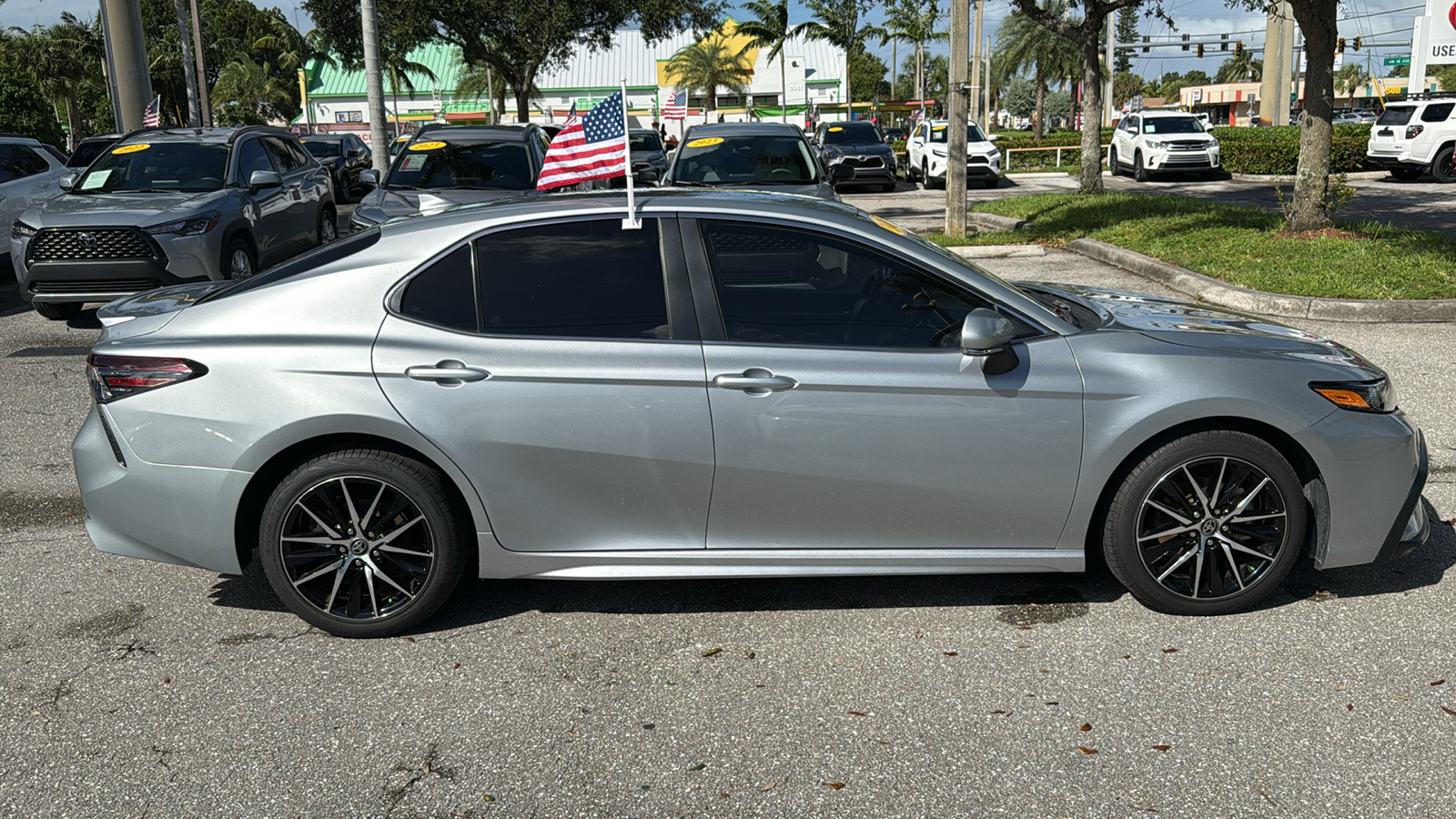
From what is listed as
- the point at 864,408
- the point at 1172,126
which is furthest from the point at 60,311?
the point at 1172,126

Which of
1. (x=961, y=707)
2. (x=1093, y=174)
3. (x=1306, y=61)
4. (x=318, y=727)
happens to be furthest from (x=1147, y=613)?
(x=1093, y=174)

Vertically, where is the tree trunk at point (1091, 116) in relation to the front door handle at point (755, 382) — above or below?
above

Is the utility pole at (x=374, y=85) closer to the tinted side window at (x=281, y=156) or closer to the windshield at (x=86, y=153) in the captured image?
the windshield at (x=86, y=153)

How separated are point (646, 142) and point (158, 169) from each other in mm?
17830

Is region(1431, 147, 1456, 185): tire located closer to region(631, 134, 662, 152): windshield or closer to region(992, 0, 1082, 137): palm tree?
region(631, 134, 662, 152): windshield

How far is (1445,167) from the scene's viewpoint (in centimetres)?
2503

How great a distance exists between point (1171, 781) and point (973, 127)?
27324 mm

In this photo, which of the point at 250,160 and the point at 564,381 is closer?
the point at 564,381

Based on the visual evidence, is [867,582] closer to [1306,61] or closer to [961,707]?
[961,707]

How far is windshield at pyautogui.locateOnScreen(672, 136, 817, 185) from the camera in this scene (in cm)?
1223

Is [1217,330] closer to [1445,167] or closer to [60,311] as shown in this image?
[60,311]

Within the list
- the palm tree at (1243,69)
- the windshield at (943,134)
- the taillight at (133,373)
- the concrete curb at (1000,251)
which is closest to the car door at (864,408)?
the taillight at (133,373)

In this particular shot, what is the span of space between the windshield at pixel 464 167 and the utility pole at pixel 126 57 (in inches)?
428

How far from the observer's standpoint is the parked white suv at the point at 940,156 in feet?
89.9
